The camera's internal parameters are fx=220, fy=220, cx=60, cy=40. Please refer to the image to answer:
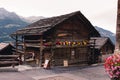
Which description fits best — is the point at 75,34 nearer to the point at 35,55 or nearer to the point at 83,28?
the point at 83,28

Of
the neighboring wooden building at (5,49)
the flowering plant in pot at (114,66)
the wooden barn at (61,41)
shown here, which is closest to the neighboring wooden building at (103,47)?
the wooden barn at (61,41)

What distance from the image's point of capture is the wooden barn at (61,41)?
24016 mm

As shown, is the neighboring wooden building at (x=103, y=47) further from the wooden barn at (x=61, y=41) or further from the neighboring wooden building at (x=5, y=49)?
the neighboring wooden building at (x=5, y=49)

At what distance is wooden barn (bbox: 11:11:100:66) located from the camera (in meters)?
24.0

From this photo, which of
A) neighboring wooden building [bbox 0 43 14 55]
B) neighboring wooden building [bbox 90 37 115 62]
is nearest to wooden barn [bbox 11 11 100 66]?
neighboring wooden building [bbox 0 43 14 55]

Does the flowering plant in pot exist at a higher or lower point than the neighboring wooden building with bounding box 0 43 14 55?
lower

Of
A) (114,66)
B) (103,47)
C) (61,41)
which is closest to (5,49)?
(61,41)

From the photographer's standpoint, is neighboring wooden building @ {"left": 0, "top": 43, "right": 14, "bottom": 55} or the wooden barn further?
neighboring wooden building @ {"left": 0, "top": 43, "right": 14, "bottom": 55}

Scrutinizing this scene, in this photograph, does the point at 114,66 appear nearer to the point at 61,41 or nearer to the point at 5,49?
the point at 61,41

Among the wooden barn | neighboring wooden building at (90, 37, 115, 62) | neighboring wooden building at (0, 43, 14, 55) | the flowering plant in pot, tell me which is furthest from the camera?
neighboring wooden building at (90, 37, 115, 62)

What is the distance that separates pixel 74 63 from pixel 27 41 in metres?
6.91

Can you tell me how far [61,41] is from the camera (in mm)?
25250

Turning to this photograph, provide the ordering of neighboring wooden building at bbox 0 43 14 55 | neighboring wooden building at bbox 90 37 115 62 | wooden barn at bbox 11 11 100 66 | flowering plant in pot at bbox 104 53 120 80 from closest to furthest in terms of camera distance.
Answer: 1. flowering plant in pot at bbox 104 53 120 80
2. wooden barn at bbox 11 11 100 66
3. neighboring wooden building at bbox 0 43 14 55
4. neighboring wooden building at bbox 90 37 115 62

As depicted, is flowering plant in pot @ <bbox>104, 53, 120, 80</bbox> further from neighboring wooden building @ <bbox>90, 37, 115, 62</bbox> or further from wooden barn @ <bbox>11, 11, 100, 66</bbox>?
neighboring wooden building @ <bbox>90, 37, 115, 62</bbox>
